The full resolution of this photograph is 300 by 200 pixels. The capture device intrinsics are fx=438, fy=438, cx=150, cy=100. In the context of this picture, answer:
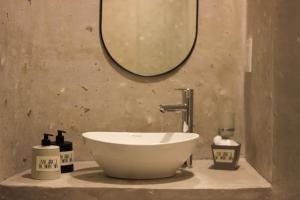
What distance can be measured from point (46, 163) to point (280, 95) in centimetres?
73

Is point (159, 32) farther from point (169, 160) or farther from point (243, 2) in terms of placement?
point (169, 160)

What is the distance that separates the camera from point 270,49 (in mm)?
1313

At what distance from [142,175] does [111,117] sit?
400 mm

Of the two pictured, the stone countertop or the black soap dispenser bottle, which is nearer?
the stone countertop

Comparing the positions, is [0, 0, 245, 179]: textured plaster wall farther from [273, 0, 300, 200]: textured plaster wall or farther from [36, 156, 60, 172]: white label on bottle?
[273, 0, 300, 200]: textured plaster wall

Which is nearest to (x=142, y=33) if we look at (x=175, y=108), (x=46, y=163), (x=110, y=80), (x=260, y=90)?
(x=110, y=80)

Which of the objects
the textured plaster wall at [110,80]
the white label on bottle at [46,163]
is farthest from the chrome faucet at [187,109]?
the white label on bottle at [46,163]

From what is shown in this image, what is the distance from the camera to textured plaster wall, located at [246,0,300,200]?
46.3 inches

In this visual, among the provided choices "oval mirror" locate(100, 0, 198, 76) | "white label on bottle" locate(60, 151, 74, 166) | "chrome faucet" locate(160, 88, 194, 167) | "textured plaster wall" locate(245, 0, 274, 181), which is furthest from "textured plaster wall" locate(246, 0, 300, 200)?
"white label on bottle" locate(60, 151, 74, 166)

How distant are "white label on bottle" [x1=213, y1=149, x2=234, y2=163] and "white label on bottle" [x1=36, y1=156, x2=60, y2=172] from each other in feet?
1.79

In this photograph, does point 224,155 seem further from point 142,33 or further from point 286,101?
point 142,33

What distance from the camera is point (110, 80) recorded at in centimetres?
169

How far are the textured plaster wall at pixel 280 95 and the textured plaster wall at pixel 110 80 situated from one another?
9.8 inches

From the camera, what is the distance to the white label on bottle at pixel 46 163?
4.44 ft
